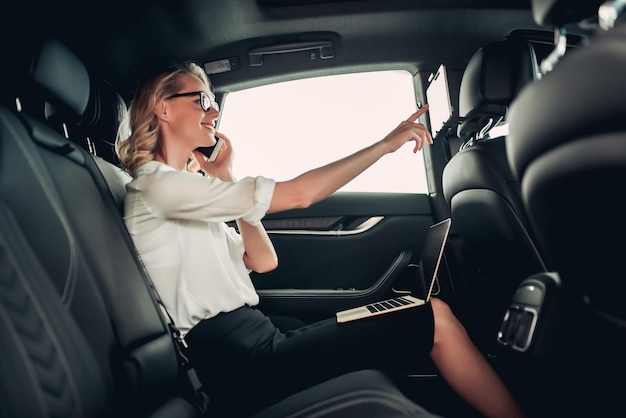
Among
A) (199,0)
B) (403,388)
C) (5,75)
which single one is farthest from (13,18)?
(403,388)

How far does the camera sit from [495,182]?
137 centimetres

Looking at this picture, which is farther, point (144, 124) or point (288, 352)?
point (144, 124)

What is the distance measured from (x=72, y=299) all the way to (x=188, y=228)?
48 cm

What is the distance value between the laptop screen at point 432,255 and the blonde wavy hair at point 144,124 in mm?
960

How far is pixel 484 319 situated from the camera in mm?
1713

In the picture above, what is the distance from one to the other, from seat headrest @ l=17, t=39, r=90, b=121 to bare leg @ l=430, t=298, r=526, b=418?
1.11m

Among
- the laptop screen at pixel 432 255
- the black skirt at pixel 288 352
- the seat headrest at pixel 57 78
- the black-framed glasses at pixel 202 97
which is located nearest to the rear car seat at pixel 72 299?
the seat headrest at pixel 57 78

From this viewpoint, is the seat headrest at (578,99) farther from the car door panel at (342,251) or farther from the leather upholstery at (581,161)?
the car door panel at (342,251)

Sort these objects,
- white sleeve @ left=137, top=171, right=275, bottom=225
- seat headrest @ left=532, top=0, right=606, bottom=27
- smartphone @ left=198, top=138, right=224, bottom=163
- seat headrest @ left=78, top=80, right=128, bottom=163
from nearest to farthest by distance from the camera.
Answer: seat headrest @ left=532, top=0, right=606, bottom=27
white sleeve @ left=137, top=171, right=275, bottom=225
seat headrest @ left=78, top=80, right=128, bottom=163
smartphone @ left=198, top=138, right=224, bottom=163

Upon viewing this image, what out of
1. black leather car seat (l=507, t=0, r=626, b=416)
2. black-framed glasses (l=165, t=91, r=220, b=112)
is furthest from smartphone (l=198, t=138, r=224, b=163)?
black leather car seat (l=507, t=0, r=626, b=416)

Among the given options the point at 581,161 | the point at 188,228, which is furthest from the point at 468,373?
the point at 188,228

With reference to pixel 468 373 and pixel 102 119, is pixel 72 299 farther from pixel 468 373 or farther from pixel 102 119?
pixel 468 373

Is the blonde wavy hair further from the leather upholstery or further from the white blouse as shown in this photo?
the leather upholstery

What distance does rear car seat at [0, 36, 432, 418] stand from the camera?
69cm
